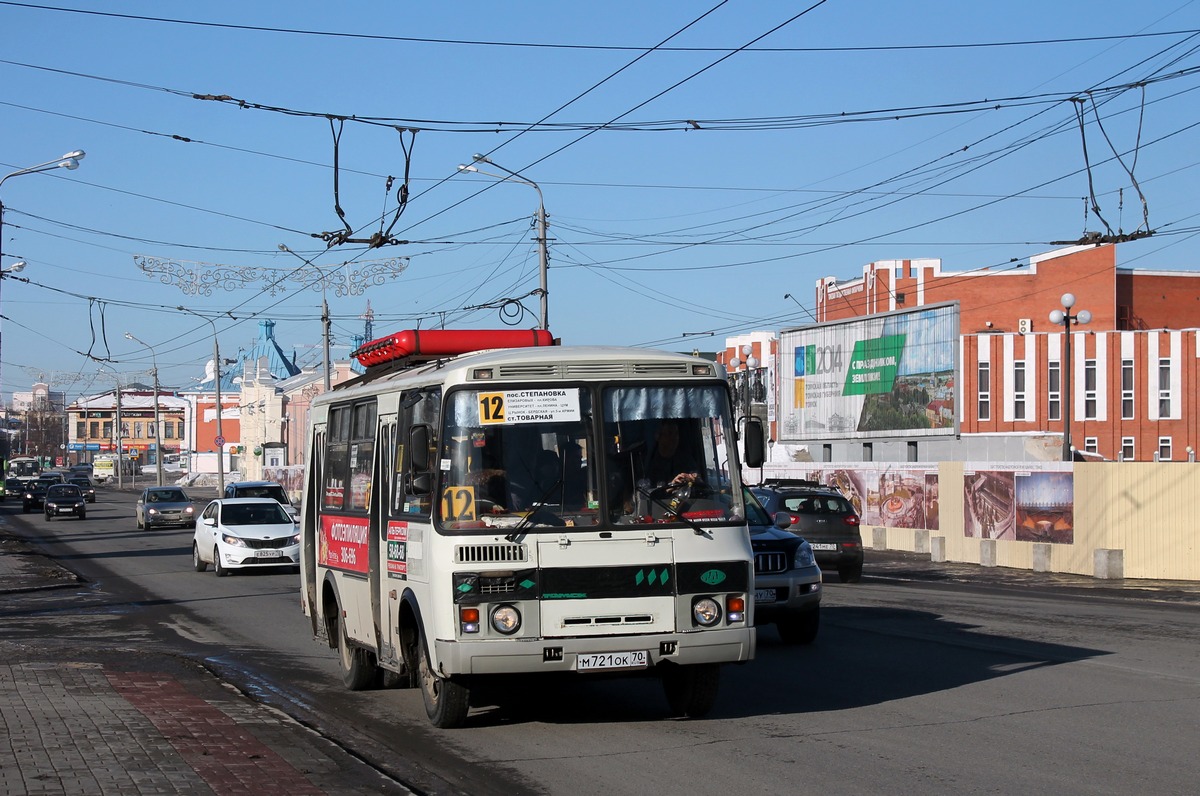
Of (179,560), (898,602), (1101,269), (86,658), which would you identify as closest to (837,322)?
(1101,269)

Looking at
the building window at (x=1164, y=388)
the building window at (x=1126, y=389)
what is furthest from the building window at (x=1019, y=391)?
the building window at (x=1164, y=388)

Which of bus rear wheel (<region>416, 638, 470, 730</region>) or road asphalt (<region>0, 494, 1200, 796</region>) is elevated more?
bus rear wheel (<region>416, 638, 470, 730</region>)

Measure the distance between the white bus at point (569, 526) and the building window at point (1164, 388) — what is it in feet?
194

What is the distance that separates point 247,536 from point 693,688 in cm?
1820

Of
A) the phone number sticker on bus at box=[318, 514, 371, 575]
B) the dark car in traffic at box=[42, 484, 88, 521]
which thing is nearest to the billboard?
the dark car in traffic at box=[42, 484, 88, 521]

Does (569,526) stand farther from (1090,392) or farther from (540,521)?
(1090,392)

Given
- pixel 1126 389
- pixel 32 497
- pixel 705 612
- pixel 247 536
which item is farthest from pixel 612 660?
pixel 32 497

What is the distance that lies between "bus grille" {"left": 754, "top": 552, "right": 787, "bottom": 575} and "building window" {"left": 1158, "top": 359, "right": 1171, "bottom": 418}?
54.3 metres

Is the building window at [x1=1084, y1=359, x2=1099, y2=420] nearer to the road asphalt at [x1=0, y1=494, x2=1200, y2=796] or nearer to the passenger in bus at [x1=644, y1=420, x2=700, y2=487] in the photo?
the road asphalt at [x1=0, y1=494, x2=1200, y2=796]

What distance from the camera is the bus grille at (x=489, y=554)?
8.88 metres

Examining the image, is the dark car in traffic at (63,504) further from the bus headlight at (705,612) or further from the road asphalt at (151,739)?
the bus headlight at (705,612)

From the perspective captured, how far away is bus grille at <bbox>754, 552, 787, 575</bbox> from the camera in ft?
48.0

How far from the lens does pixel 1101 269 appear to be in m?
70.5

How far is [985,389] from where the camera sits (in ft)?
211
